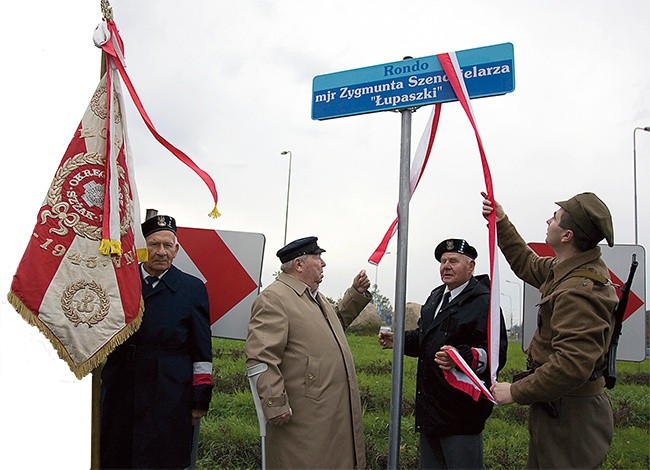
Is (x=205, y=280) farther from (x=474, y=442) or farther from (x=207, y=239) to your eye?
(x=474, y=442)

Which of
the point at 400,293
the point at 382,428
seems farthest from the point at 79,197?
the point at 382,428

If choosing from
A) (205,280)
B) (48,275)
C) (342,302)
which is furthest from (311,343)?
(48,275)

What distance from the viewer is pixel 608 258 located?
11.8 feet

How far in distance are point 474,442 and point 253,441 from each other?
240 centimetres

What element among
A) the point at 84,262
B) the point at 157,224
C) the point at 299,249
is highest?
the point at 157,224

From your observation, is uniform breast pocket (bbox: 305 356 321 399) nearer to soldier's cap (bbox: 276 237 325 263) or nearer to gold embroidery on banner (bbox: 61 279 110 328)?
soldier's cap (bbox: 276 237 325 263)

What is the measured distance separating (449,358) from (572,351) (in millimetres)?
666

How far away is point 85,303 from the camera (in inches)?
125

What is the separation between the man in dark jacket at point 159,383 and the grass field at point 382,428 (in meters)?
1.82

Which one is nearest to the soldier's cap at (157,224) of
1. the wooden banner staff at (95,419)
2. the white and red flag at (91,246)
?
the white and red flag at (91,246)

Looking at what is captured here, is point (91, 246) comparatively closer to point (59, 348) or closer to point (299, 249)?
point (59, 348)

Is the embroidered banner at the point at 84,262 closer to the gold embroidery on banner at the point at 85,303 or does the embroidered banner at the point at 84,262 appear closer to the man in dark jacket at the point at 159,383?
the gold embroidery on banner at the point at 85,303

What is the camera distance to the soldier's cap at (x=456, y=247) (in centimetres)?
367

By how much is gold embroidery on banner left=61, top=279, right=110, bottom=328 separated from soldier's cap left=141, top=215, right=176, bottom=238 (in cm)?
53
